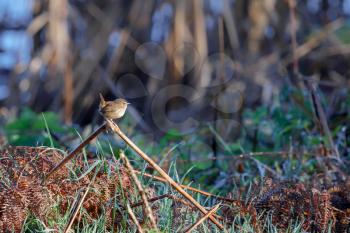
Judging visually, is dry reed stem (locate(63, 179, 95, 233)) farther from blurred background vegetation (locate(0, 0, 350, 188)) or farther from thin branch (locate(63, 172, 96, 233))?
blurred background vegetation (locate(0, 0, 350, 188))

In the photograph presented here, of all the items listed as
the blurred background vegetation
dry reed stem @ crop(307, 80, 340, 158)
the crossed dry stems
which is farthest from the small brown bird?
the blurred background vegetation

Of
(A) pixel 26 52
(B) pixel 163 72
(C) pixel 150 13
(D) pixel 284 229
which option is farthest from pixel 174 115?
(D) pixel 284 229

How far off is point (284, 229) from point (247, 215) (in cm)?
15

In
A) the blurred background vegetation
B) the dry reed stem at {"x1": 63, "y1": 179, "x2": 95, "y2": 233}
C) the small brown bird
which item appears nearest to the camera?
the dry reed stem at {"x1": 63, "y1": 179, "x2": 95, "y2": 233}

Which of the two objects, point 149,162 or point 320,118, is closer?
point 149,162

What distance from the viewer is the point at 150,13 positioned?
7145 millimetres

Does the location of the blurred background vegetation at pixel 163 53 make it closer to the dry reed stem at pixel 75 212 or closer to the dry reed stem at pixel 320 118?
the dry reed stem at pixel 320 118

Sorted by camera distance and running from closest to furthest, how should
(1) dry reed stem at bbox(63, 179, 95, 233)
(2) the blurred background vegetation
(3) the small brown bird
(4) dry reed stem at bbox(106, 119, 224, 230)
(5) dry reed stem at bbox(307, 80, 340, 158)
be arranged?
(4) dry reed stem at bbox(106, 119, 224, 230) → (1) dry reed stem at bbox(63, 179, 95, 233) → (3) the small brown bird → (5) dry reed stem at bbox(307, 80, 340, 158) → (2) the blurred background vegetation

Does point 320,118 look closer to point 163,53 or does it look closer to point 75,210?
point 75,210

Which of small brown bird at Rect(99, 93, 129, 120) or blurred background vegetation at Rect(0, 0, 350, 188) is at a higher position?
small brown bird at Rect(99, 93, 129, 120)

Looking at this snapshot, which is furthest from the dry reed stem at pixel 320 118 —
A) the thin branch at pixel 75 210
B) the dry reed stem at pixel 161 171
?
the thin branch at pixel 75 210

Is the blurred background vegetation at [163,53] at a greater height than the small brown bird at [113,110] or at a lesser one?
lesser

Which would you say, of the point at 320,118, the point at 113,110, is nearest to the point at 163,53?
the point at 320,118

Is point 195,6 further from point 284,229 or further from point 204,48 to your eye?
point 284,229
